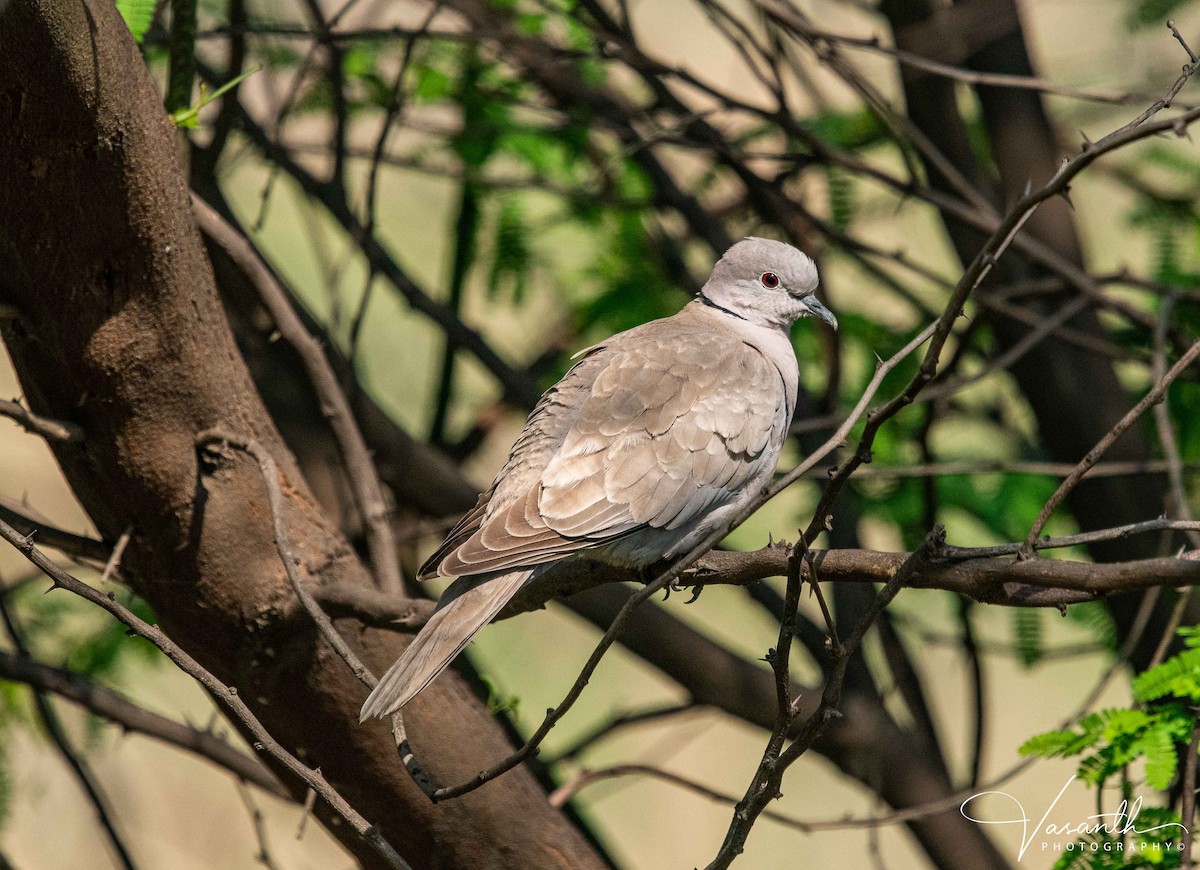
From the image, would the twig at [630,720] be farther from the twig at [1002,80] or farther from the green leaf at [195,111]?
the green leaf at [195,111]

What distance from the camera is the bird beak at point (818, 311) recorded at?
4062 millimetres

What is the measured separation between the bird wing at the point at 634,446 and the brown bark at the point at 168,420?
0.43m

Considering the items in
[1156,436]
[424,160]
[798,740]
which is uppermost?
[424,160]

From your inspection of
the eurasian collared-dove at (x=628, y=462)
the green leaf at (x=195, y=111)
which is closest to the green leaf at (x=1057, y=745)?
the eurasian collared-dove at (x=628, y=462)

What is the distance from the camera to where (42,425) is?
268cm

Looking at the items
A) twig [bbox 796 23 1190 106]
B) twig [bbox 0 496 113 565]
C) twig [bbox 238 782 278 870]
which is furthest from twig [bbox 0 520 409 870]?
twig [bbox 796 23 1190 106]

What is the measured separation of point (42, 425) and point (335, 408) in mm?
987

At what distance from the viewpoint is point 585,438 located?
3.38 metres

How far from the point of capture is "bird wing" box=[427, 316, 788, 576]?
3.10 metres

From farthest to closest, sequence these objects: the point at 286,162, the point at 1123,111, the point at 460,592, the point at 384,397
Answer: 1. the point at 384,397
2. the point at 1123,111
3. the point at 286,162
4. the point at 460,592

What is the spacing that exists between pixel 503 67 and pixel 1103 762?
13.2ft

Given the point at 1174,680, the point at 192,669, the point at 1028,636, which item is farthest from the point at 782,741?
the point at 1028,636

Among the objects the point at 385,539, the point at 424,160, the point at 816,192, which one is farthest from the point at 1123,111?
the point at 385,539

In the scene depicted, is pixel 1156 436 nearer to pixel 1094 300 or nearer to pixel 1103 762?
pixel 1094 300
